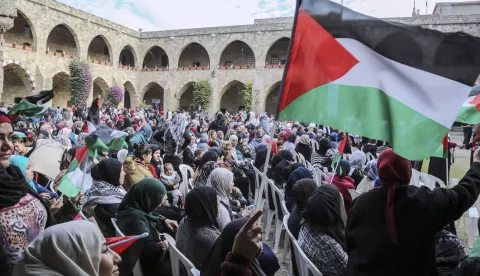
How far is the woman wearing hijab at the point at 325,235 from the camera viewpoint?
7.43ft

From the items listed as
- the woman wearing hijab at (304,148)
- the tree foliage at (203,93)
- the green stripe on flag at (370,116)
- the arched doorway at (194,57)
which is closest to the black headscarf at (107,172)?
the green stripe on flag at (370,116)

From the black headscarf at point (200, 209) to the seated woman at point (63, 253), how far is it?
3.95 ft

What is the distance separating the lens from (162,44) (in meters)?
29.4

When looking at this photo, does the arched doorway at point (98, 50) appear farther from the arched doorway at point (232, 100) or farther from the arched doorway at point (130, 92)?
the arched doorway at point (232, 100)

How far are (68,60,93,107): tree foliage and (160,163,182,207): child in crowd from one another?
19.8m

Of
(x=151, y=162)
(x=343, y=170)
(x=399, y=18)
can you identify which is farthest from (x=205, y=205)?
(x=399, y=18)

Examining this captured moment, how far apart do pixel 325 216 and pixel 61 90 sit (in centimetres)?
2712

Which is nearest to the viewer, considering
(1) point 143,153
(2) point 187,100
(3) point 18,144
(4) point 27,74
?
(3) point 18,144

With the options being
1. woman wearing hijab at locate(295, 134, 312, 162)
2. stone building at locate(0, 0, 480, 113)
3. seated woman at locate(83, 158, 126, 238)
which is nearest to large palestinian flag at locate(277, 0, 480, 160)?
seated woman at locate(83, 158, 126, 238)

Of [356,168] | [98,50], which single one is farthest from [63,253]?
[98,50]

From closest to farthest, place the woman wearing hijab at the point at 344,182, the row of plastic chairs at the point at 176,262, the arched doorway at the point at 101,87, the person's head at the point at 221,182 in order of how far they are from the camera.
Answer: the row of plastic chairs at the point at 176,262 < the person's head at the point at 221,182 < the woman wearing hijab at the point at 344,182 < the arched doorway at the point at 101,87

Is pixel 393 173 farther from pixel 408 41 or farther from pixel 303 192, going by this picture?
pixel 303 192

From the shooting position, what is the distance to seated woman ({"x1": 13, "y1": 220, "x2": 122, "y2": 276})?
134 centimetres

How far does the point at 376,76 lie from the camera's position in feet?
6.22
